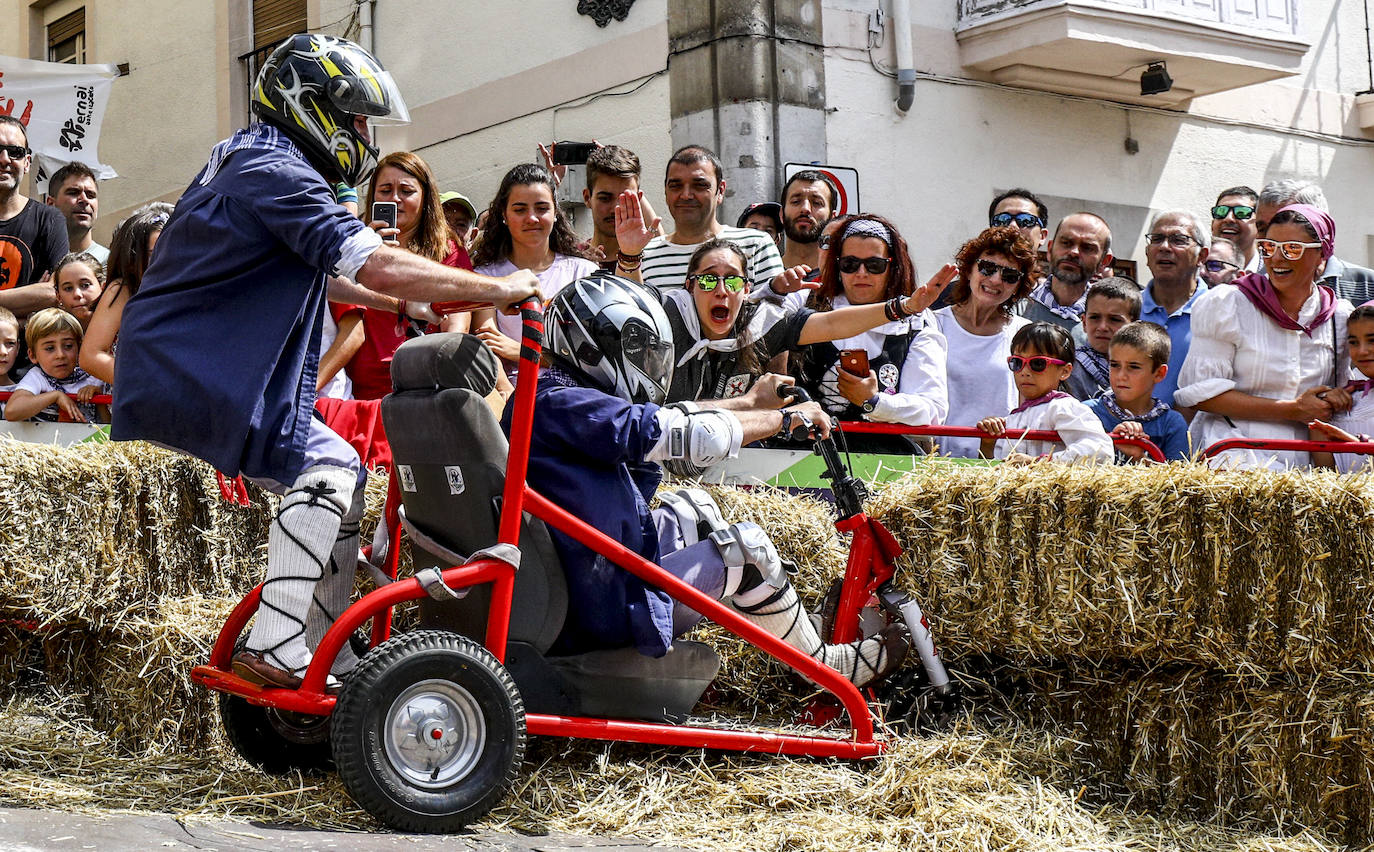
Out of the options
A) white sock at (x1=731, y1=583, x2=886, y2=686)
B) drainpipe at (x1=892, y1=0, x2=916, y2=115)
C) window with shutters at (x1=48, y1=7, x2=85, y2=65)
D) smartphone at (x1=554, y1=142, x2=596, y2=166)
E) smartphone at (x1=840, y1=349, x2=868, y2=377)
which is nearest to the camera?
white sock at (x1=731, y1=583, x2=886, y2=686)

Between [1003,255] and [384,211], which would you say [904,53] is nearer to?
[1003,255]

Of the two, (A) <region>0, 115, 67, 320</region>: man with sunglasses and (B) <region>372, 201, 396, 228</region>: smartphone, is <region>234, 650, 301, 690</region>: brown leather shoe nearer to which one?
(B) <region>372, 201, 396, 228</region>: smartphone

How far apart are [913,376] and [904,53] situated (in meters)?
7.34

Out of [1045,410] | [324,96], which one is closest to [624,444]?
[324,96]

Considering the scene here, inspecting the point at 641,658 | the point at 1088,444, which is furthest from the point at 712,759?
the point at 1088,444

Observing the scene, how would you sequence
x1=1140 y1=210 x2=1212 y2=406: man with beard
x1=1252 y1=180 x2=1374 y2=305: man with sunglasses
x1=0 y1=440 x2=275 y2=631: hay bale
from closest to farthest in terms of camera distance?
1. x1=0 y1=440 x2=275 y2=631: hay bale
2. x1=1252 y1=180 x2=1374 y2=305: man with sunglasses
3. x1=1140 y1=210 x2=1212 y2=406: man with beard

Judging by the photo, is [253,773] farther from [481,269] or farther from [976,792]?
[481,269]

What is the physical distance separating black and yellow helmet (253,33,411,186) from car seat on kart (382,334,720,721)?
62cm

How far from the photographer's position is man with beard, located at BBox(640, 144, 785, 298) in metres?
7.04

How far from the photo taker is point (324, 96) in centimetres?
434

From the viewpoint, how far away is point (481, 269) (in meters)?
7.36

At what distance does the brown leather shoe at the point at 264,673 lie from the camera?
4148 millimetres

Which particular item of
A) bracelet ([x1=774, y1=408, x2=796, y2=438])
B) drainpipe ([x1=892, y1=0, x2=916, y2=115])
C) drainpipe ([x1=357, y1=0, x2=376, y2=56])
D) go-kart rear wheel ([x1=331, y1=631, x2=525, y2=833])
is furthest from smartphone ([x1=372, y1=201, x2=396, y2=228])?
drainpipe ([x1=357, y1=0, x2=376, y2=56])

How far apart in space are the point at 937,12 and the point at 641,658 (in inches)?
413
